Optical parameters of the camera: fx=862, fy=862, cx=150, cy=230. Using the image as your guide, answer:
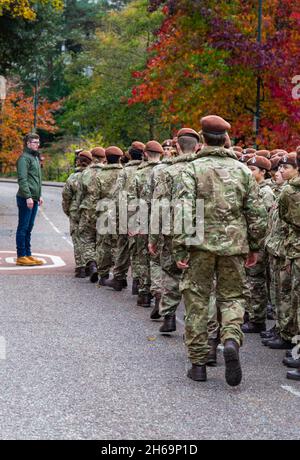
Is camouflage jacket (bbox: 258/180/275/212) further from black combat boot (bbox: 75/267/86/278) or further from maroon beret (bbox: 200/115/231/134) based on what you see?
black combat boot (bbox: 75/267/86/278)

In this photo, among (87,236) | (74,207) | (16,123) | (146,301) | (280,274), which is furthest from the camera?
(16,123)

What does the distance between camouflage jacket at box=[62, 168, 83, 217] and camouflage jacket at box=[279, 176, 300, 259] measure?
6337 millimetres

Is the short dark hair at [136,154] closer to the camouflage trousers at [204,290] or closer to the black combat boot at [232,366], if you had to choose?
the camouflage trousers at [204,290]

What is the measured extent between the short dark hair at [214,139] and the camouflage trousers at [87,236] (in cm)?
606

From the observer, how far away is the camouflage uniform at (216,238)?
7020 millimetres

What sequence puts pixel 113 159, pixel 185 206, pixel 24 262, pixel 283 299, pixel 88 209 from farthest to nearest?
pixel 24 262, pixel 88 209, pixel 113 159, pixel 283 299, pixel 185 206

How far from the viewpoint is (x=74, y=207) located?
1365 centimetres

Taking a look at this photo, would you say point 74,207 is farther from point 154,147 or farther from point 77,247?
point 154,147

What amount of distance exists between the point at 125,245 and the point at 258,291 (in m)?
3.23

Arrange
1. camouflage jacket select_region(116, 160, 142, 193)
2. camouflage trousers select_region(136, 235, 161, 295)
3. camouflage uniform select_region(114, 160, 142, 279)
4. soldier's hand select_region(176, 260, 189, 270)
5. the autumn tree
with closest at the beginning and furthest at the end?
1. soldier's hand select_region(176, 260, 189, 270)
2. camouflage trousers select_region(136, 235, 161, 295)
3. camouflage uniform select_region(114, 160, 142, 279)
4. camouflage jacket select_region(116, 160, 142, 193)
5. the autumn tree

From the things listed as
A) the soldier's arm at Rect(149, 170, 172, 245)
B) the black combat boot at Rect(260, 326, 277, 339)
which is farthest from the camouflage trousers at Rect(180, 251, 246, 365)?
the soldier's arm at Rect(149, 170, 172, 245)

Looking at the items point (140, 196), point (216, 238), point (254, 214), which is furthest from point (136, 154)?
point (216, 238)

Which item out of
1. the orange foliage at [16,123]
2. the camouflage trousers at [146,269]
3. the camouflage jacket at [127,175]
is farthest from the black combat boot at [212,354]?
the orange foliage at [16,123]

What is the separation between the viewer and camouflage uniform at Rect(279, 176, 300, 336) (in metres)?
7.43
